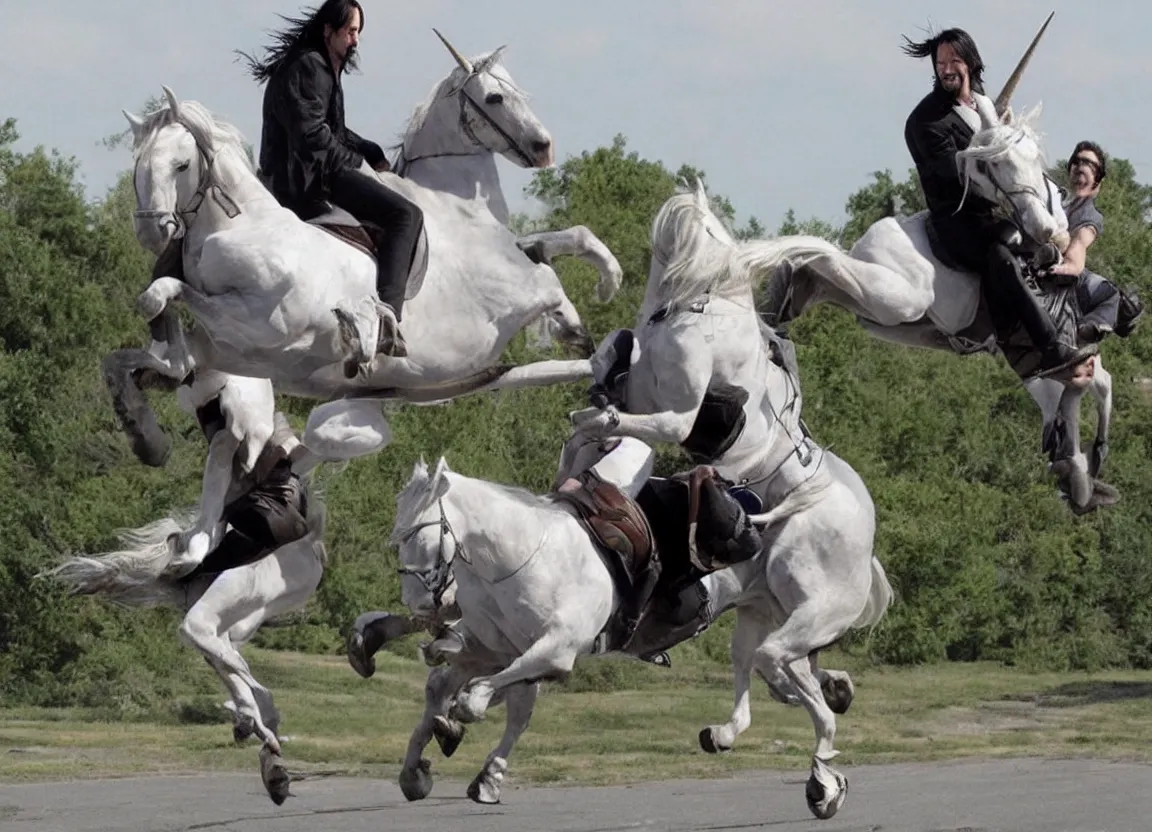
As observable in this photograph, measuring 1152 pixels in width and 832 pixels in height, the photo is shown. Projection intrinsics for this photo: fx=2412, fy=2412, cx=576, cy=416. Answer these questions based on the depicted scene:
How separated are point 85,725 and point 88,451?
3215mm

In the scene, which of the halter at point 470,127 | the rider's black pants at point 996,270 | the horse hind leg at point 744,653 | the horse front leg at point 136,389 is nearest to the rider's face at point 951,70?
the rider's black pants at point 996,270

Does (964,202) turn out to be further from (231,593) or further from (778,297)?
(231,593)

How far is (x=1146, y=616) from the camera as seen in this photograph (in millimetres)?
26438

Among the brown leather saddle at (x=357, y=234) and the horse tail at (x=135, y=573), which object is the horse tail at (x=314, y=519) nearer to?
the horse tail at (x=135, y=573)

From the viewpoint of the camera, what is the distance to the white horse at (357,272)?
9.36 m

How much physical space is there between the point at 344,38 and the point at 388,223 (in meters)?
0.84

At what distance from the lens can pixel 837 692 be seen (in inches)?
454

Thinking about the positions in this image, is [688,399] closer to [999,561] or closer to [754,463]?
[754,463]

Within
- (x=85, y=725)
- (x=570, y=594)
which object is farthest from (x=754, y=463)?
(x=85, y=725)

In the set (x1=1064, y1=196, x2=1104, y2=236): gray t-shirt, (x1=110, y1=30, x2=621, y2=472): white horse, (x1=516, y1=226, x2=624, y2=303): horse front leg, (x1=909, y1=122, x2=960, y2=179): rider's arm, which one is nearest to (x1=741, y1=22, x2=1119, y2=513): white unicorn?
(x1=909, y1=122, x2=960, y2=179): rider's arm

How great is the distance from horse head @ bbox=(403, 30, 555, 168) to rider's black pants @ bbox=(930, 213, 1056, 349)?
6.59 feet

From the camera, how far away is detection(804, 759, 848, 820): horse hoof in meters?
11.3

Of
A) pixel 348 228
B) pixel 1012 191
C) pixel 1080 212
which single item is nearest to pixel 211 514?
pixel 348 228

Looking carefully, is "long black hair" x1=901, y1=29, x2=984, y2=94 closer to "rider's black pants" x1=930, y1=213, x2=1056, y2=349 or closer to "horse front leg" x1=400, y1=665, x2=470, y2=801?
"rider's black pants" x1=930, y1=213, x2=1056, y2=349
